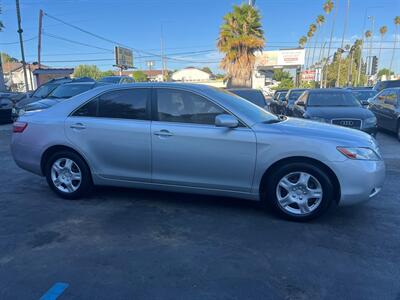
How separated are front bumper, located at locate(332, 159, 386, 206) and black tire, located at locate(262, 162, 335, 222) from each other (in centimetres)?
→ 14

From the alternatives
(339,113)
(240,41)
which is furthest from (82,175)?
(240,41)

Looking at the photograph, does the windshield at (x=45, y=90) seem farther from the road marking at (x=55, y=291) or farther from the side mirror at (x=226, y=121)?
the road marking at (x=55, y=291)

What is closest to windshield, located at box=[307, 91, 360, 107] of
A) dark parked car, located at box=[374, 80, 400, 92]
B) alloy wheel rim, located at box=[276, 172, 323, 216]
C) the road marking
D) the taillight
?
alloy wheel rim, located at box=[276, 172, 323, 216]

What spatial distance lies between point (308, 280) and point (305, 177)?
1.34 metres

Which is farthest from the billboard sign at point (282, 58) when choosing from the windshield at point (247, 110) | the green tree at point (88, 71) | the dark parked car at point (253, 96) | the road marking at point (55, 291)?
the road marking at point (55, 291)

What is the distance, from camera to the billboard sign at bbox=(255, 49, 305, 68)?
211 ft

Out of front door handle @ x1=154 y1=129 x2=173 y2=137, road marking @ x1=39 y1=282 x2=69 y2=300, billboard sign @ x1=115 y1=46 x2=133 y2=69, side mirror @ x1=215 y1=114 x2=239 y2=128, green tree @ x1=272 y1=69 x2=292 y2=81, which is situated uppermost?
billboard sign @ x1=115 y1=46 x2=133 y2=69

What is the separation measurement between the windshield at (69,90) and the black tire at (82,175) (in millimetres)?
6971

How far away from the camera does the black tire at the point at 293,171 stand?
3.95m

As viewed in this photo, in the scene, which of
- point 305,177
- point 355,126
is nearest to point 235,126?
point 305,177

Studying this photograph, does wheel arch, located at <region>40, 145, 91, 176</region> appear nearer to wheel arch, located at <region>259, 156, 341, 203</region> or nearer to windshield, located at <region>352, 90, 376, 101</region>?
wheel arch, located at <region>259, 156, 341, 203</region>

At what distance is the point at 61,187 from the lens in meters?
4.98

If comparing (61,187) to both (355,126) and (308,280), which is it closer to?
(308,280)

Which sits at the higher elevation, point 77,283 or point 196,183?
point 196,183
